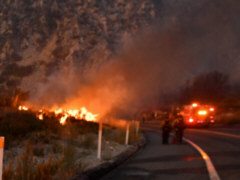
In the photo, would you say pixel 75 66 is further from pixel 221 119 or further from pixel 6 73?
pixel 221 119

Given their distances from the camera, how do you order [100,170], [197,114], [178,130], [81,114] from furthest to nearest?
1. [197,114]
2. [81,114]
3. [178,130]
4. [100,170]

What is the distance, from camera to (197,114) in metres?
32.4

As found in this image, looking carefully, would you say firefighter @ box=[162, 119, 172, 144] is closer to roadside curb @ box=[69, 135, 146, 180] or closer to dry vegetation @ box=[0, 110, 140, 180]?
dry vegetation @ box=[0, 110, 140, 180]

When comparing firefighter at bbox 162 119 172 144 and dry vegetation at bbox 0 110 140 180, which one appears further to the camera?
firefighter at bbox 162 119 172 144

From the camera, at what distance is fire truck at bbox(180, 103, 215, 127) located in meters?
32.5

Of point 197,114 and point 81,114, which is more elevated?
point 197,114

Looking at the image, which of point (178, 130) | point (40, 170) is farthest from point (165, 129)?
point (40, 170)

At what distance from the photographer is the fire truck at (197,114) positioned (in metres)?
32.5

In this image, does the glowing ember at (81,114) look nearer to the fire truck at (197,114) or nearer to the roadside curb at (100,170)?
the fire truck at (197,114)

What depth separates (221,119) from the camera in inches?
1651

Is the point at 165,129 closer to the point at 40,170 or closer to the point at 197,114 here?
the point at 40,170

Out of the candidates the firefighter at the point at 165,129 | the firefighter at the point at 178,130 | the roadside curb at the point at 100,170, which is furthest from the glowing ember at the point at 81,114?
the roadside curb at the point at 100,170

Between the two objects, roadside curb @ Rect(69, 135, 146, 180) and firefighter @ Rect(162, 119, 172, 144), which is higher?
firefighter @ Rect(162, 119, 172, 144)

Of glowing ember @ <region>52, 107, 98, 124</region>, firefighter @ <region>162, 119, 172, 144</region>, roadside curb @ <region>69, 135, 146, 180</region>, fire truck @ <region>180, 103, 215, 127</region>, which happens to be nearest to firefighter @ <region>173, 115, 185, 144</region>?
firefighter @ <region>162, 119, 172, 144</region>
